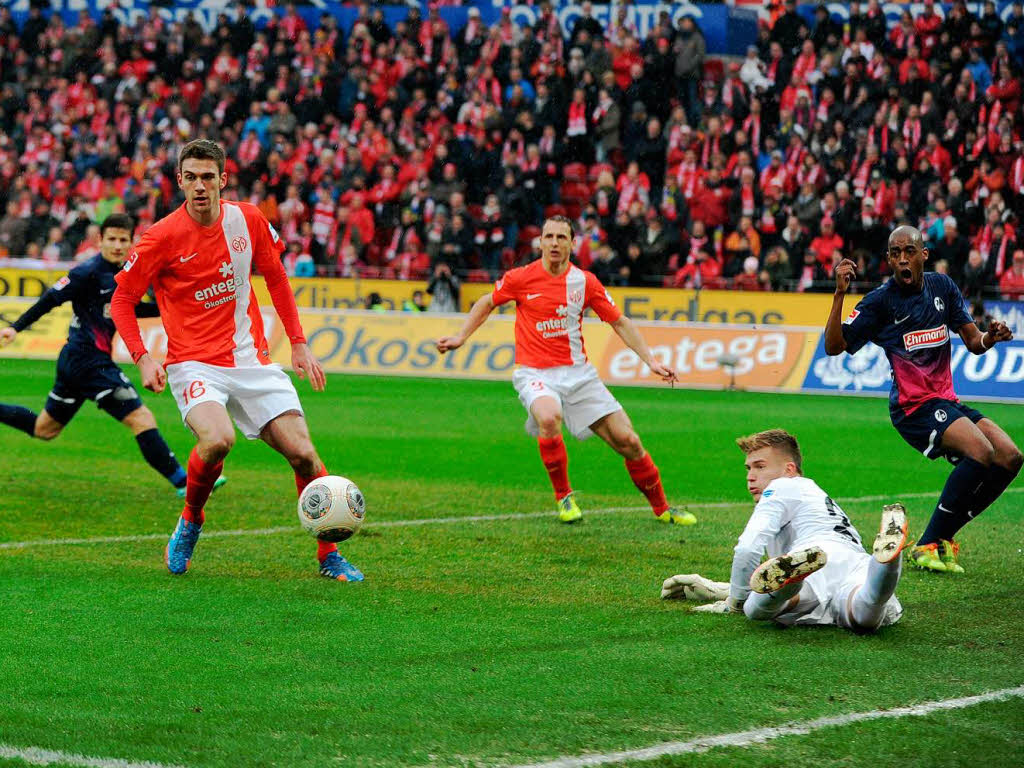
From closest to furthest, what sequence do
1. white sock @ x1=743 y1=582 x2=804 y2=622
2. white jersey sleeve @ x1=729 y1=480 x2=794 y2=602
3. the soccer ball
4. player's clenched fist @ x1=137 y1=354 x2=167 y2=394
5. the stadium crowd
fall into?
white sock @ x1=743 y1=582 x2=804 y2=622 → white jersey sleeve @ x1=729 y1=480 x2=794 y2=602 → player's clenched fist @ x1=137 y1=354 x2=167 y2=394 → the soccer ball → the stadium crowd

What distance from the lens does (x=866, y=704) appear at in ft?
17.7

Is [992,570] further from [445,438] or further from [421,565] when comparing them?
[445,438]

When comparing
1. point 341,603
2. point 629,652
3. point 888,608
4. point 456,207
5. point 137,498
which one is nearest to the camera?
point 629,652

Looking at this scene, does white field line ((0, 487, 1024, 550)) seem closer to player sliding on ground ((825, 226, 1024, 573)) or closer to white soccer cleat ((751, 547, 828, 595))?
player sliding on ground ((825, 226, 1024, 573))

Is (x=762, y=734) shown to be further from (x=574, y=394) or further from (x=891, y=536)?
(x=574, y=394)

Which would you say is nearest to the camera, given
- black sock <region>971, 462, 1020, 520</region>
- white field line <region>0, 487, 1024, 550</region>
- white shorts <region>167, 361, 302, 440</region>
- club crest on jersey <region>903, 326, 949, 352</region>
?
white shorts <region>167, 361, 302, 440</region>

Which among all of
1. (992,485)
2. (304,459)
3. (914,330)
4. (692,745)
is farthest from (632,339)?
(692,745)

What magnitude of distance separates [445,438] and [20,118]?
21.8 metres

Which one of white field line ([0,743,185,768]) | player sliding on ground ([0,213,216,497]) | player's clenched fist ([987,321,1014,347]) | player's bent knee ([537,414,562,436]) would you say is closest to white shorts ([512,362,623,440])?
player's bent knee ([537,414,562,436])

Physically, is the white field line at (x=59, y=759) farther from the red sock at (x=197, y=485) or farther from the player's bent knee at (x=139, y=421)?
the player's bent knee at (x=139, y=421)

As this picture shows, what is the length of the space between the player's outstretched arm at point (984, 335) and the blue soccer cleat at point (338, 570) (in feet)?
12.3

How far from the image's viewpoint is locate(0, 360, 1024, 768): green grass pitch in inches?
193

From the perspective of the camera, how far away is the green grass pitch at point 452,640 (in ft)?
16.1

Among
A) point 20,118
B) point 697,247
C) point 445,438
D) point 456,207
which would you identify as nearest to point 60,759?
point 445,438
